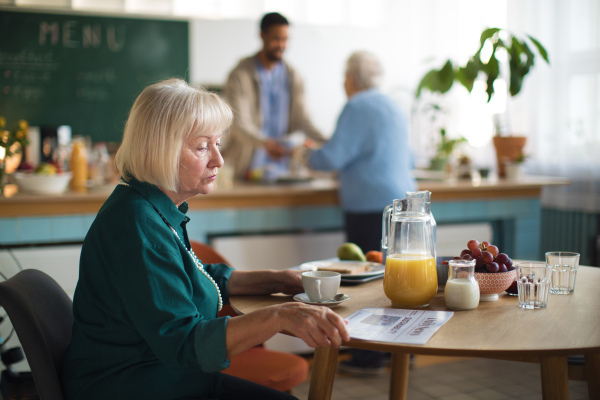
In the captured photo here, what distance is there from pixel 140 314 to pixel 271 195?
1.90m

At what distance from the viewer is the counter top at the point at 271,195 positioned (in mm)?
2641

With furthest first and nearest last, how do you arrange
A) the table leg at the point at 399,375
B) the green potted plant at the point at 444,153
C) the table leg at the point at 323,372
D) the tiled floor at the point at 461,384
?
1. the green potted plant at the point at 444,153
2. the tiled floor at the point at 461,384
3. the table leg at the point at 399,375
4. the table leg at the point at 323,372

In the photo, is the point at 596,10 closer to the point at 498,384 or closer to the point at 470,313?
the point at 498,384

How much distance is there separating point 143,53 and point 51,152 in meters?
2.08

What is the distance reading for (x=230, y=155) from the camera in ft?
15.3

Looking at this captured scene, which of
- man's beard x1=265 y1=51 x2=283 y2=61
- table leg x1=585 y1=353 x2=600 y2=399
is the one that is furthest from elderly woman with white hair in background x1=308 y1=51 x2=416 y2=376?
table leg x1=585 y1=353 x2=600 y2=399

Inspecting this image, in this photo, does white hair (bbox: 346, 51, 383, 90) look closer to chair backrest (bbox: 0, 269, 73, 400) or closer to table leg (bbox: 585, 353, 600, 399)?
table leg (bbox: 585, 353, 600, 399)

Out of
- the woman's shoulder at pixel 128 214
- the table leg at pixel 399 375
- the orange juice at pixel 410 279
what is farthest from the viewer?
the table leg at pixel 399 375

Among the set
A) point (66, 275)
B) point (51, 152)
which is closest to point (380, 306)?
point (66, 275)

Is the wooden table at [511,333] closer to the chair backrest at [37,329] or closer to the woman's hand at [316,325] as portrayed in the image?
the woman's hand at [316,325]

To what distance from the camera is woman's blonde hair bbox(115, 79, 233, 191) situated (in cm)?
123

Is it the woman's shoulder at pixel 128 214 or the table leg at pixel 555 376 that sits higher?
the woman's shoulder at pixel 128 214

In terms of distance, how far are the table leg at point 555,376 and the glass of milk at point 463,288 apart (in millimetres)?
181

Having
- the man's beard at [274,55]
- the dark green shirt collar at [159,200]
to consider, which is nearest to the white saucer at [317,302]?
the dark green shirt collar at [159,200]
